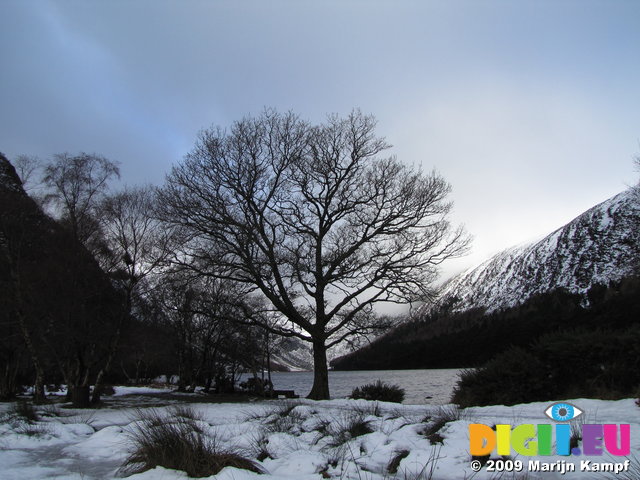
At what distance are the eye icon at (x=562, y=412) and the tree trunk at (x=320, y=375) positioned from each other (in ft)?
40.5

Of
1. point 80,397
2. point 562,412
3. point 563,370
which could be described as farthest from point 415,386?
point 562,412

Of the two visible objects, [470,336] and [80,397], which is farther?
[470,336]

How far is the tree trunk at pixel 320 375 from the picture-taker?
20.1 meters

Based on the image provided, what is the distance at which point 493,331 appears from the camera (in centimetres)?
11938

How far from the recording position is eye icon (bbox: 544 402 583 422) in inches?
302

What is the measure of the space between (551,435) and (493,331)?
12261 cm

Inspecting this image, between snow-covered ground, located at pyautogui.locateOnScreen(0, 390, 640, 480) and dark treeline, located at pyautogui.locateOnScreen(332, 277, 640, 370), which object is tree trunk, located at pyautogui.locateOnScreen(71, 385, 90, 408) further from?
dark treeline, located at pyautogui.locateOnScreen(332, 277, 640, 370)

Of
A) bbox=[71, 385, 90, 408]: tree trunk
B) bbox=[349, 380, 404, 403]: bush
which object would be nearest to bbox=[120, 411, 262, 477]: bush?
bbox=[349, 380, 404, 403]: bush

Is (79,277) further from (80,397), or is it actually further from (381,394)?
(381,394)

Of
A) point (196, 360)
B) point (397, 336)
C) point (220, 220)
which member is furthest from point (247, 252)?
point (397, 336)

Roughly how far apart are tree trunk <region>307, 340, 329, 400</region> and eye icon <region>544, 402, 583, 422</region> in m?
12.3

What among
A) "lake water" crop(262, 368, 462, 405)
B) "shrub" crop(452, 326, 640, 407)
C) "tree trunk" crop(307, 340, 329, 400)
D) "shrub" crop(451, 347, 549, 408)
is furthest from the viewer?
"lake water" crop(262, 368, 462, 405)

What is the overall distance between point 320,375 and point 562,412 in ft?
43.6

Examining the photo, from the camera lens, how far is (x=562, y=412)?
8039 millimetres
